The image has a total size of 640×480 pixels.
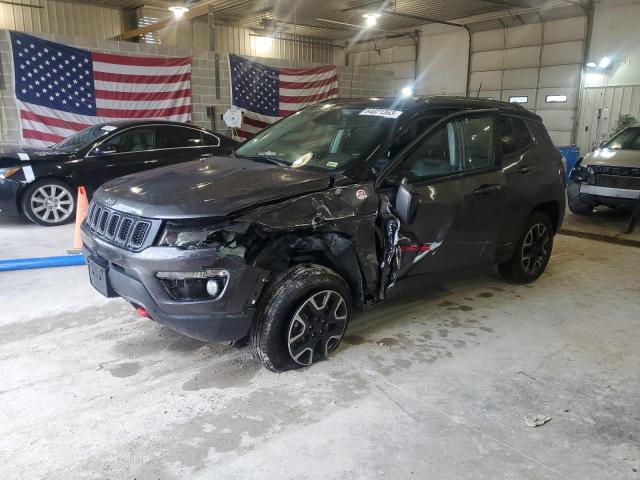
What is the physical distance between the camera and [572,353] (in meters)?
3.44

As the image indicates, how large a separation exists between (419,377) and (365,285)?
64 cm

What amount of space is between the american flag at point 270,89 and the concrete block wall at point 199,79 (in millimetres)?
220

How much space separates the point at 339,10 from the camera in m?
15.9

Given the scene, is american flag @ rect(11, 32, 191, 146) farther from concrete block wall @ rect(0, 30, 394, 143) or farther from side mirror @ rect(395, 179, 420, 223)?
side mirror @ rect(395, 179, 420, 223)

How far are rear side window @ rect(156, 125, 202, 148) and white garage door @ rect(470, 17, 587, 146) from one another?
362 inches

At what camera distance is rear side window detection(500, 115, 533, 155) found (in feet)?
13.7

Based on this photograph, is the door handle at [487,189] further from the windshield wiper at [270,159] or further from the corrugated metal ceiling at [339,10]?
the corrugated metal ceiling at [339,10]

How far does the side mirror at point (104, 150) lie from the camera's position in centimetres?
693

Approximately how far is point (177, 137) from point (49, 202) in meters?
1.94

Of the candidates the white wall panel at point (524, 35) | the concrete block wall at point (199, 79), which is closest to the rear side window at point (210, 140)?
the concrete block wall at point (199, 79)

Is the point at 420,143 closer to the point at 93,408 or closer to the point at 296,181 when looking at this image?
the point at 296,181

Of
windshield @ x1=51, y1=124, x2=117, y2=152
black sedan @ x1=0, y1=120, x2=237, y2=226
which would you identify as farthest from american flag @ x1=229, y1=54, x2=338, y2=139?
windshield @ x1=51, y1=124, x2=117, y2=152

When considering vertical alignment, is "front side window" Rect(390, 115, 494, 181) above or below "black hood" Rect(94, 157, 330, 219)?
above

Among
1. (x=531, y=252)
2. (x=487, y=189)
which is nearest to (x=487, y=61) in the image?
(x=531, y=252)
